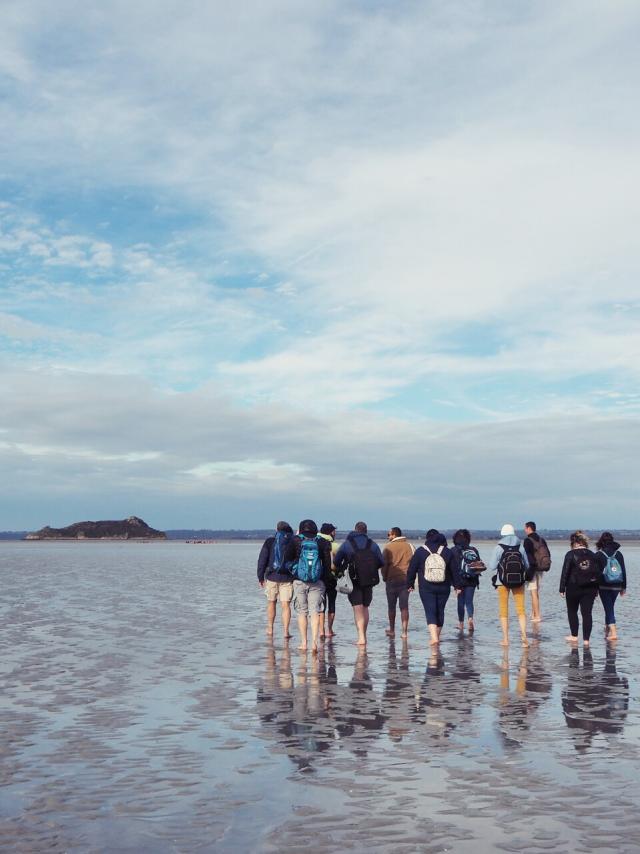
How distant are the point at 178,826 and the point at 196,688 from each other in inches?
249

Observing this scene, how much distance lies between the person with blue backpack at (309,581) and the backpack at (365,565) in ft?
2.68

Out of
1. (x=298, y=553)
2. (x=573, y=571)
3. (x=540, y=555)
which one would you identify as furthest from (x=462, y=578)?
(x=298, y=553)

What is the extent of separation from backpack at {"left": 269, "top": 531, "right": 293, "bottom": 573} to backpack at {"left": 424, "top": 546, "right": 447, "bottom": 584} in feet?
8.90

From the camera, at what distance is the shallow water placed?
6672 mm

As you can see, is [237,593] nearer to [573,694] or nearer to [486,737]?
[573,694]

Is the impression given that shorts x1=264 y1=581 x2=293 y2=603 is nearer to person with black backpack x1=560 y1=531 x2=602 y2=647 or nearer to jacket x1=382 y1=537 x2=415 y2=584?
jacket x1=382 y1=537 x2=415 y2=584

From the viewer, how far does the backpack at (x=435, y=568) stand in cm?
1781

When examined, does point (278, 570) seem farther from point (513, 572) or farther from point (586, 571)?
point (586, 571)

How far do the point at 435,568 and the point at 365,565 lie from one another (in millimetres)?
1382

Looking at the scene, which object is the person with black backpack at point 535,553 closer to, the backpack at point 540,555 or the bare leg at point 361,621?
the backpack at point 540,555

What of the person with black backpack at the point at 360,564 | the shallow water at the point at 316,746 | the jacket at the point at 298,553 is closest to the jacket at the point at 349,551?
the person with black backpack at the point at 360,564

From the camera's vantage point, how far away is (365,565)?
1819 cm

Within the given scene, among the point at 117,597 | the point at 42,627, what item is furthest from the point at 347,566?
the point at 117,597

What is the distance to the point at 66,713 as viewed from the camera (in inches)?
440
